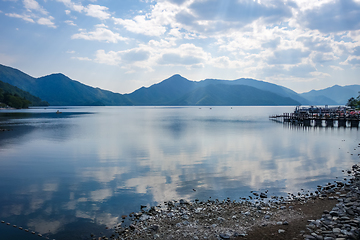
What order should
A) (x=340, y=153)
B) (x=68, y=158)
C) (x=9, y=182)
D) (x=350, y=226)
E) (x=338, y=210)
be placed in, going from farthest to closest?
(x=340, y=153) < (x=68, y=158) < (x=9, y=182) < (x=338, y=210) < (x=350, y=226)

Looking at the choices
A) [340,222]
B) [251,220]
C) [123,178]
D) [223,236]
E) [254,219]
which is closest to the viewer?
[223,236]

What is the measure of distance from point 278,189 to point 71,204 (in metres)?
13.2

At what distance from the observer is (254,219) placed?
37.3 feet

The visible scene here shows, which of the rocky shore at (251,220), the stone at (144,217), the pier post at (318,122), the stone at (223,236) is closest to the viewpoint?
the stone at (223,236)

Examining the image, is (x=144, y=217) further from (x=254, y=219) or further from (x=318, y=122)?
(x=318, y=122)

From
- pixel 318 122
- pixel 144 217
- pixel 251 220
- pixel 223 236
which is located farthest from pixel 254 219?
pixel 318 122

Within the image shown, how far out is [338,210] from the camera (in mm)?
11766

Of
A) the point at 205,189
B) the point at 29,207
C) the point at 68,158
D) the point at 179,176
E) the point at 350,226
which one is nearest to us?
the point at 350,226

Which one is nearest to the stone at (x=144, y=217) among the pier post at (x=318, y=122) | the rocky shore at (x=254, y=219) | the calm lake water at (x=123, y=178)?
the rocky shore at (x=254, y=219)

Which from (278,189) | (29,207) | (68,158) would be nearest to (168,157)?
(68,158)

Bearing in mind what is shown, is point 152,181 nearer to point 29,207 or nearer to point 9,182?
point 29,207

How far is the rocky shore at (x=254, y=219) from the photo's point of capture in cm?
991

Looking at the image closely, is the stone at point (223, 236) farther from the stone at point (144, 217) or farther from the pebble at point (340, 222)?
the stone at point (144, 217)

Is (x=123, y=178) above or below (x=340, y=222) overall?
below
